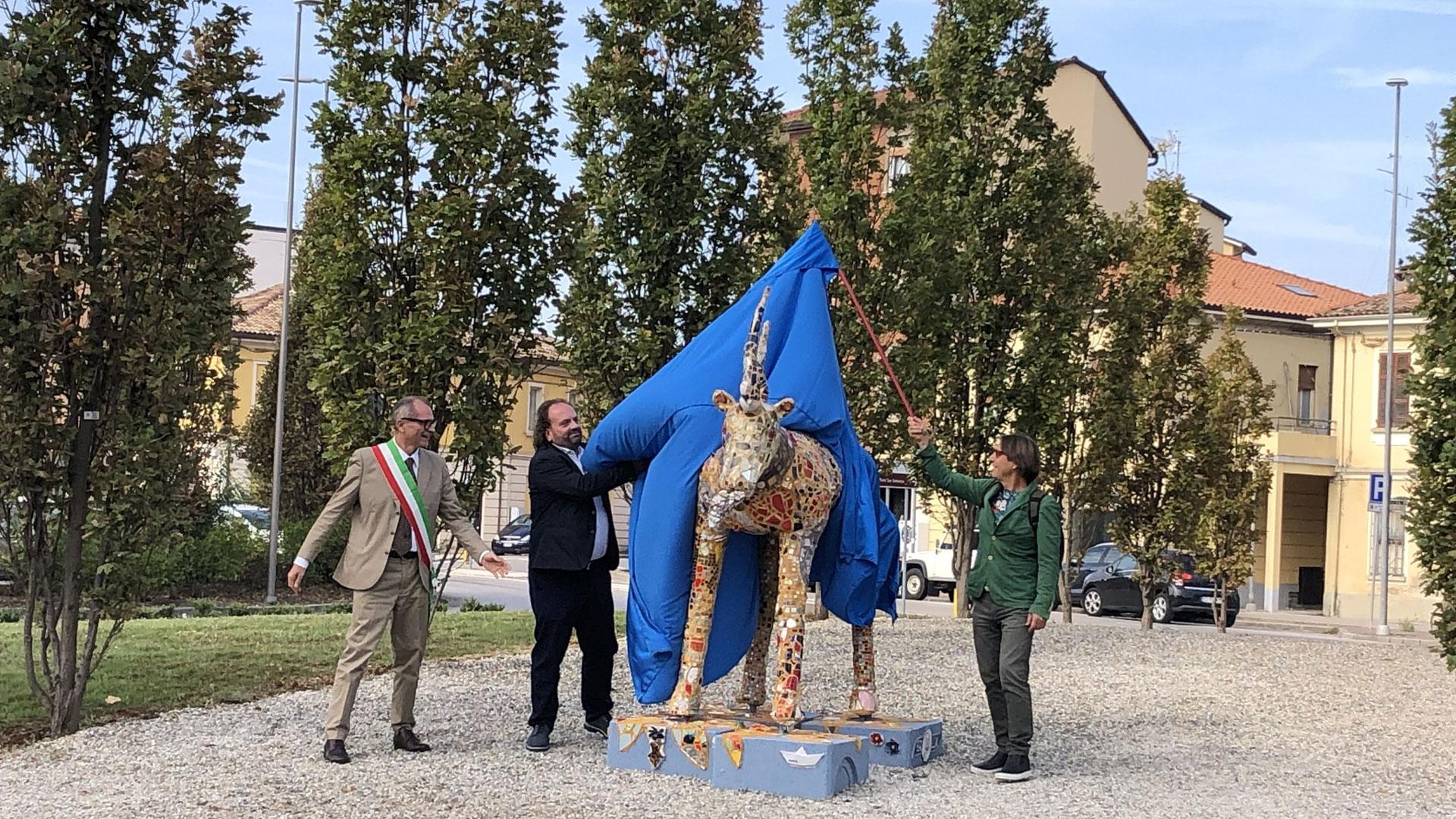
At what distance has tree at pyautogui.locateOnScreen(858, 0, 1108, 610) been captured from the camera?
57.8ft

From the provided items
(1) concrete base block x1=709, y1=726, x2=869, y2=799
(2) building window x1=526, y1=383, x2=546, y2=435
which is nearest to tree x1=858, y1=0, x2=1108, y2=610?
(1) concrete base block x1=709, y1=726, x2=869, y2=799

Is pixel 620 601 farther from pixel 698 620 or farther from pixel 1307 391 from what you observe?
pixel 1307 391

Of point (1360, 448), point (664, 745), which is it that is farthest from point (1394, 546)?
point (664, 745)

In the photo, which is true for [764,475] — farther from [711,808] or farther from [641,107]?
[641,107]

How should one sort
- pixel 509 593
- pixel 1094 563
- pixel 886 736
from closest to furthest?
pixel 886 736 < pixel 509 593 < pixel 1094 563

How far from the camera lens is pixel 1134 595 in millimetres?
32188

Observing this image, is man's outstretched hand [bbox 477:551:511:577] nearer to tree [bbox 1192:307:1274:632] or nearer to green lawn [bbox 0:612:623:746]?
green lawn [bbox 0:612:623:746]

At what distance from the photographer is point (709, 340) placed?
945cm

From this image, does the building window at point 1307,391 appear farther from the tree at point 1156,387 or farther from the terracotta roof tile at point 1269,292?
the tree at point 1156,387

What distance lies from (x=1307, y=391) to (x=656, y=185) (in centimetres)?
3034

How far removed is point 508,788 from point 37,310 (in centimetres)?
436

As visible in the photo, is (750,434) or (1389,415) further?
(1389,415)

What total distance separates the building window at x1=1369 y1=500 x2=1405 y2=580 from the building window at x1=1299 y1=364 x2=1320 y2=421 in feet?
12.6

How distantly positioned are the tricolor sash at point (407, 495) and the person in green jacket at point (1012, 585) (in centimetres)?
293
